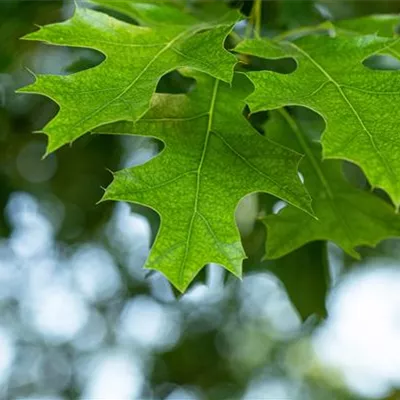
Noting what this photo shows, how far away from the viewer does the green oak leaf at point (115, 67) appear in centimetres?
109

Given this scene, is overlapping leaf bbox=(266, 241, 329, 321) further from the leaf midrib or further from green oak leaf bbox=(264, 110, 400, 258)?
the leaf midrib

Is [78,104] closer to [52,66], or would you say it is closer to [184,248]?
[184,248]

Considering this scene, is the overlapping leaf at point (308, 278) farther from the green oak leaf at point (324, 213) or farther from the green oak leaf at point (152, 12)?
the green oak leaf at point (152, 12)

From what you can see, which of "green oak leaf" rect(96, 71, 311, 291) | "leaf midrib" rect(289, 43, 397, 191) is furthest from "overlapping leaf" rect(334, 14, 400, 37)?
"green oak leaf" rect(96, 71, 311, 291)

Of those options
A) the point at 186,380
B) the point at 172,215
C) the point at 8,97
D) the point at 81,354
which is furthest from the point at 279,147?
the point at 81,354

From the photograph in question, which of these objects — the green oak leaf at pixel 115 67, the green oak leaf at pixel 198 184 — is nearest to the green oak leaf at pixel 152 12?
the green oak leaf at pixel 115 67

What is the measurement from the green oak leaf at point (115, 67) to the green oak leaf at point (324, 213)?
32cm

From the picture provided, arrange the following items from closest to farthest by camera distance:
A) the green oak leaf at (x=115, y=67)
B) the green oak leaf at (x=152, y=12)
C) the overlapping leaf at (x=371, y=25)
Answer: the green oak leaf at (x=115, y=67) < the green oak leaf at (x=152, y=12) < the overlapping leaf at (x=371, y=25)

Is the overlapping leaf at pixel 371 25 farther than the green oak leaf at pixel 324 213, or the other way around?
the overlapping leaf at pixel 371 25

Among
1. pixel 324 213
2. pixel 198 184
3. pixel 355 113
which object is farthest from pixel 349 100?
pixel 324 213

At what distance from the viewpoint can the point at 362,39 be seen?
1332mm

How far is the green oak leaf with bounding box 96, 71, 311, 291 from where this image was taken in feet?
3.88

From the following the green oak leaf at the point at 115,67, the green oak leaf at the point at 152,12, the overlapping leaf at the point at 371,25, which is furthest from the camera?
the overlapping leaf at the point at 371,25

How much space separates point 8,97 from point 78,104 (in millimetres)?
1519
